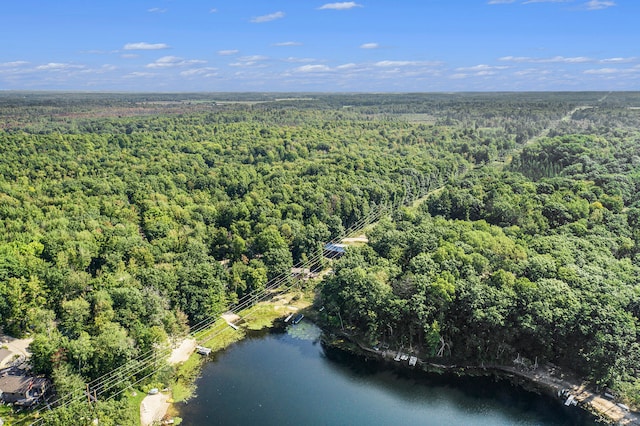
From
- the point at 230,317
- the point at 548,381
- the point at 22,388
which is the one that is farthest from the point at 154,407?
the point at 548,381

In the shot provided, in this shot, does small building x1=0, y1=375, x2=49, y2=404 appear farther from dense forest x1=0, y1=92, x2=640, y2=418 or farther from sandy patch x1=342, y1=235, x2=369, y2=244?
sandy patch x1=342, y1=235, x2=369, y2=244

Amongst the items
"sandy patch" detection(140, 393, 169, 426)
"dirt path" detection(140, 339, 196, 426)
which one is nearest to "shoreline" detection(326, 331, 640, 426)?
"dirt path" detection(140, 339, 196, 426)

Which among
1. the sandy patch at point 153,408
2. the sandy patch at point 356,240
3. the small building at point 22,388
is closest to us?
the small building at point 22,388

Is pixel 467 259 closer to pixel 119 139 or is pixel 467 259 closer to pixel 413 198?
pixel 413 198

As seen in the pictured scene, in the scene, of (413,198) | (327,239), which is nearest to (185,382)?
(327,239)

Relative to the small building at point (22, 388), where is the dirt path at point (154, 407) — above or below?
below

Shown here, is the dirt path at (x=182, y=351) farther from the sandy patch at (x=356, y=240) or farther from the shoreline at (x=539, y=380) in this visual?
the sandy patch at (x=356, y=240)

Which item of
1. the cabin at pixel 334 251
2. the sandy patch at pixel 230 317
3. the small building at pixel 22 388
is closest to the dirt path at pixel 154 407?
the small building at pixel 22 388
